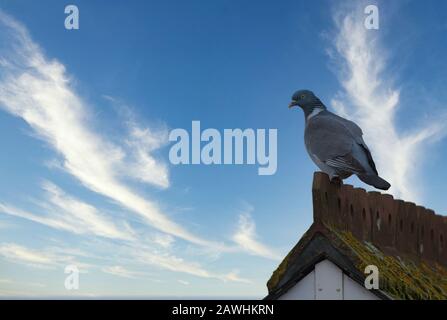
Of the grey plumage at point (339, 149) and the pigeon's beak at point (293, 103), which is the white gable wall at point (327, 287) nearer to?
the grey plumage at point (339, 149)

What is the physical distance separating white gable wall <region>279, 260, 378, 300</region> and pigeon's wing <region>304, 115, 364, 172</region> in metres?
1.64

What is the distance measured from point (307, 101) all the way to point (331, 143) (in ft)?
7.12

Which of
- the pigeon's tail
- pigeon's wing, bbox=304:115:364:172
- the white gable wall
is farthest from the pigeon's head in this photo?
the white gable wall

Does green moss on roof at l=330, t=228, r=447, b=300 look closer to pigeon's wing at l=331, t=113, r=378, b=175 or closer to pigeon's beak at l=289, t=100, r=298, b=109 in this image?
pigeon's wing at l=331, t=113, r=378, b=175

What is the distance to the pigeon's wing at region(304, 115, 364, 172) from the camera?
793 centimetres

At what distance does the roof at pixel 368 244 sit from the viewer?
6715 millimetres

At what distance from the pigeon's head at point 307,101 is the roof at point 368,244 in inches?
85.4

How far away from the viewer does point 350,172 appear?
7.84 meters

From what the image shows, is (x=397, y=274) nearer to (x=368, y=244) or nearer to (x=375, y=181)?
(x=368, y=244)

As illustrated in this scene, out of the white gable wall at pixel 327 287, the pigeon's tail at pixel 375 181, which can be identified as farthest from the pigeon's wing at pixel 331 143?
the white gable wall at pixel 327 287

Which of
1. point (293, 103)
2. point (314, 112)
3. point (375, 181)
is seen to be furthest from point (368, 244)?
point (293, 103)
